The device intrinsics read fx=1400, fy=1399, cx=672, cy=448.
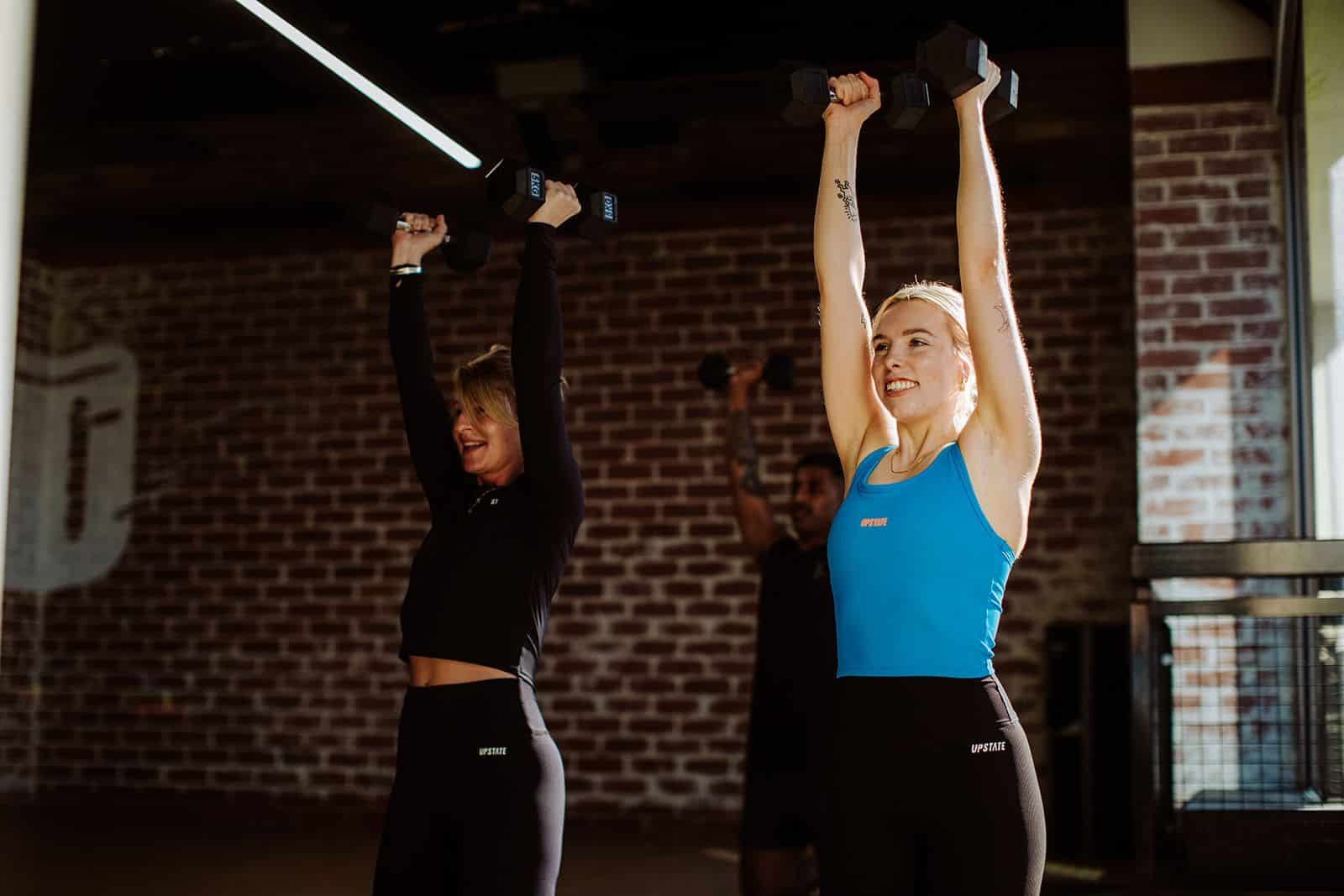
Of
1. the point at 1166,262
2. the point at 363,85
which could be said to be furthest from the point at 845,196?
the point at 1166,262

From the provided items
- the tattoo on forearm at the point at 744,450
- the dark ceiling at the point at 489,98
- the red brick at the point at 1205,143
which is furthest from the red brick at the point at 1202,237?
the tattoo on forearm at the point at 744,450

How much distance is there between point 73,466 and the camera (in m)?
6.42

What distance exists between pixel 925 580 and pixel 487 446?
0.94 m

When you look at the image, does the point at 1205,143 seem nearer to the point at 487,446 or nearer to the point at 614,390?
the point at 614,390

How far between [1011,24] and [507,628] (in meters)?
3.28

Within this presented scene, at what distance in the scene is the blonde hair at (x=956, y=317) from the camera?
203 centimetres

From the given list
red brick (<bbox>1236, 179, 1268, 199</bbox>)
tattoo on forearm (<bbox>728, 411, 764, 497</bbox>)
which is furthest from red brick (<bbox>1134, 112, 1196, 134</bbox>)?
tattoo on forearm (<bbox>728, 411, 764, 497</bbox>)

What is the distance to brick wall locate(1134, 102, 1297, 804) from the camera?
13.4 feet

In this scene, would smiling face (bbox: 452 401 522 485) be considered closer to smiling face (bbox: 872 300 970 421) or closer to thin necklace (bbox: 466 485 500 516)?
thin necklace (bbox: 466 485 500 516)

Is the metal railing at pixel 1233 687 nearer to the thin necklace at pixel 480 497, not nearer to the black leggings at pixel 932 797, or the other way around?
the black leggings at pixel 932 797

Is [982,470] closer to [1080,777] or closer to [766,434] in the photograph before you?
[1080,777]

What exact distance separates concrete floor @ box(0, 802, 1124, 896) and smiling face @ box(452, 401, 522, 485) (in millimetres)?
2230

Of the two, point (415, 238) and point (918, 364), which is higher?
point (415, 238)

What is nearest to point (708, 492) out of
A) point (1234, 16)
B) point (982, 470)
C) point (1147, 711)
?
point (1234, 16)
